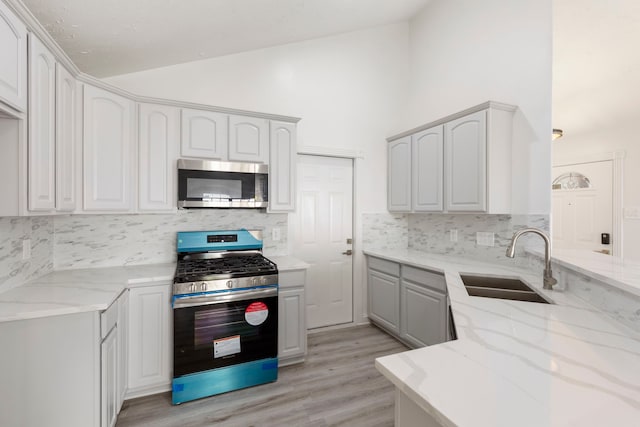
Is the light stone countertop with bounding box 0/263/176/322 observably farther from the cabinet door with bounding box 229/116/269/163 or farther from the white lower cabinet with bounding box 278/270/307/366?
the cabinet door with bounding box 229/116/269/163

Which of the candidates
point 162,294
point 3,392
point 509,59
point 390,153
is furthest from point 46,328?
point 509,59

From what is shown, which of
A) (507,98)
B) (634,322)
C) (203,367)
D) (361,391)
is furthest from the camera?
(507,98)

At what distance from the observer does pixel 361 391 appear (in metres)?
2.32

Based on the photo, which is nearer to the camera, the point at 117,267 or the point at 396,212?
the point at 117,267

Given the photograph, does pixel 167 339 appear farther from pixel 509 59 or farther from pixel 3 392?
pixel 509 59

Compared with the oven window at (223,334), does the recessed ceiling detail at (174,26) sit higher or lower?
higher

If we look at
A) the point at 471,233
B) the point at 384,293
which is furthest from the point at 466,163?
the point at 384,293

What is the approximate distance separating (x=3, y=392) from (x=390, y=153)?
3702 mm

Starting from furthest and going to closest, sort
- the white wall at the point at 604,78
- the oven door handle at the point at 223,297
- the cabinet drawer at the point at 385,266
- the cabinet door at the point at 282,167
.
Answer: the cabinet drawer at the point at 385,266 < the cabinet door at the point at 282,167 < the white wall at the point at 604,78 < the oven door handle at the point at 223,297

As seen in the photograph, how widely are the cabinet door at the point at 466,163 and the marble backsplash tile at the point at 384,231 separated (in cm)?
97

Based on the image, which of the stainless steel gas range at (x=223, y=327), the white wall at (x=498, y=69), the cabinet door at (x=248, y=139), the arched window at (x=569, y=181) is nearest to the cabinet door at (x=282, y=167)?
the cabinet door at (x=248, y=139)

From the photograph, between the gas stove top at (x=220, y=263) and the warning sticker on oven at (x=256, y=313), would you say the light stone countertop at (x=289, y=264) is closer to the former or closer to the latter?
the gas stove top at (x=220, y=263)

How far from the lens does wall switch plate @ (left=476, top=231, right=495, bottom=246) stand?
9.23 ft

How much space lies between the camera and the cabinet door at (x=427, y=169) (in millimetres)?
2979
